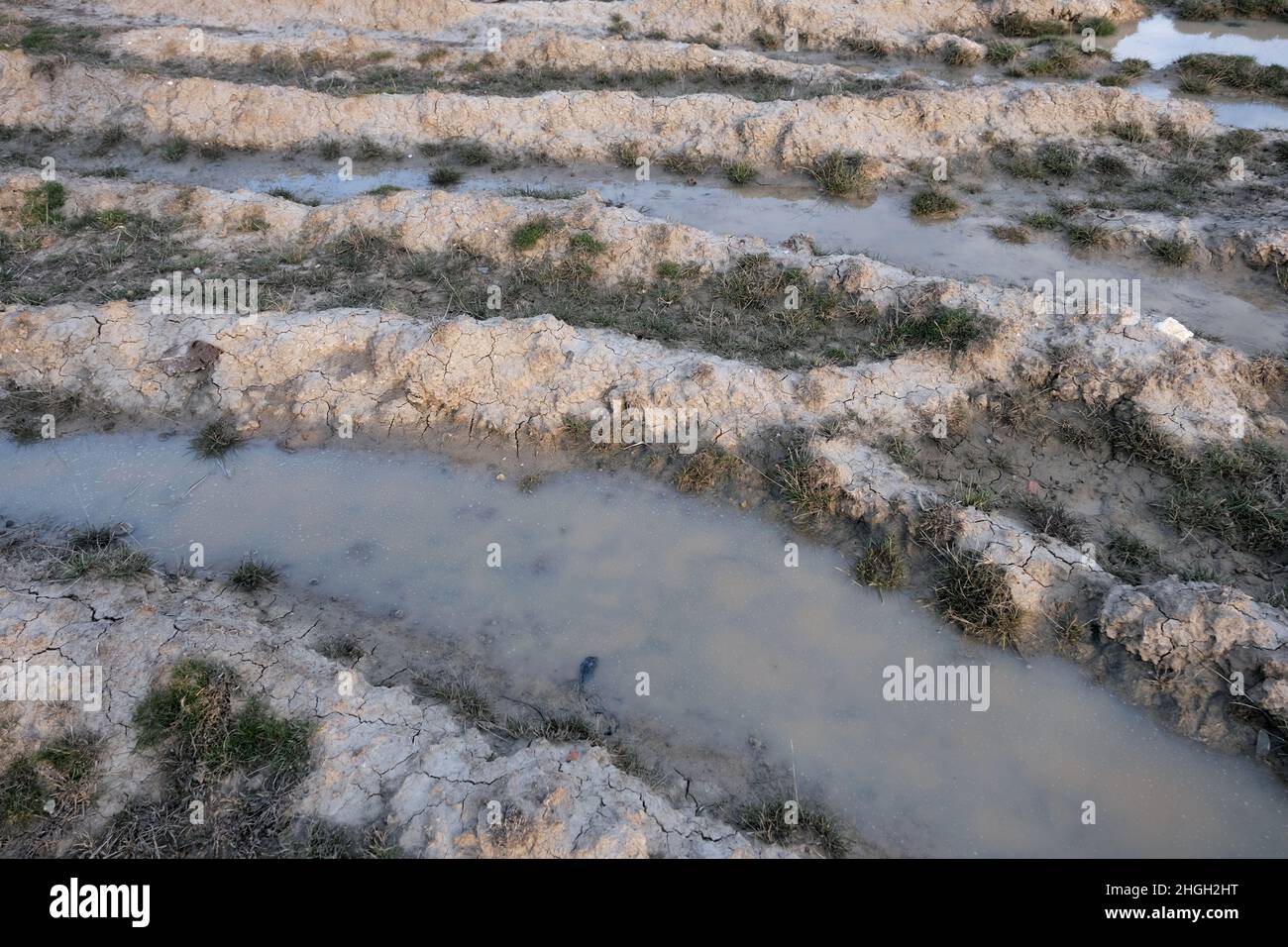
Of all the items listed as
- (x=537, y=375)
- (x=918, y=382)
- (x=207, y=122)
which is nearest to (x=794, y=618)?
(x=918, y=382)

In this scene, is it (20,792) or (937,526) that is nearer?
(20,792)

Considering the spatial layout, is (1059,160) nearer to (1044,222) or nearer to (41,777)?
(1044,222)

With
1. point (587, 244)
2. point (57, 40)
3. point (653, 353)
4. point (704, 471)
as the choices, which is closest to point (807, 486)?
point (704, 471)

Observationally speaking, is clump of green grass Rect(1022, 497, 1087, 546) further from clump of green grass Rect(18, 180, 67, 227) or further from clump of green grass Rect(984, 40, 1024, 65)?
clump of green grass Rect(18, 180, 67, 227)

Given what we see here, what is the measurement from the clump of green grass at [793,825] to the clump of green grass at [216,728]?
2839mm

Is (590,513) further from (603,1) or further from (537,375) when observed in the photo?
(603,1)

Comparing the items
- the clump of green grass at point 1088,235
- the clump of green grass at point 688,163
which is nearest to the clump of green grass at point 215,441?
the clump of green grass at point 688,163

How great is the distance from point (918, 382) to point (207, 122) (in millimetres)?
12929

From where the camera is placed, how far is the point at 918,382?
7.14 metres

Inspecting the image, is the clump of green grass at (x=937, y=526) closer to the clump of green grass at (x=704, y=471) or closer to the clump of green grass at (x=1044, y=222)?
the clump of green grass at (x=704, y=471)

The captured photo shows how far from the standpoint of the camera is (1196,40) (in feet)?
47.2

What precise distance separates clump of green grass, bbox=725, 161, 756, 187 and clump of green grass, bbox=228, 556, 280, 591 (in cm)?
852

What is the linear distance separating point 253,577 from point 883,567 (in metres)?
5.12

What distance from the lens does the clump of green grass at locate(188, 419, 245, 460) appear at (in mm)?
7156
